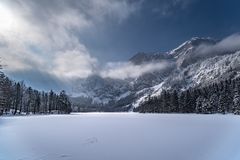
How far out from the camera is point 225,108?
12325 centimetres

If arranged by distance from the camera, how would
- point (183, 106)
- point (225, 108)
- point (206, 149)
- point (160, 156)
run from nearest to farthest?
point (160, 156)
point (206, 149)
point (225, 108)
point (183, 106)

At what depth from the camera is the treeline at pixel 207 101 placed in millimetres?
122375

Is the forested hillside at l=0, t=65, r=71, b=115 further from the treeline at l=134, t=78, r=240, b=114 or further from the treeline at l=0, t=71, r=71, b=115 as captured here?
the treeline at l=134, t=78, r=240, b=114

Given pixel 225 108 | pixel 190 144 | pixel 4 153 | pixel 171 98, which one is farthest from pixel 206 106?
pixel 4 153

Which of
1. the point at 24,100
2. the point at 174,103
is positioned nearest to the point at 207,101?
the point at 174,103

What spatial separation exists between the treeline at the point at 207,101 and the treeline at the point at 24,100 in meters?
60.7

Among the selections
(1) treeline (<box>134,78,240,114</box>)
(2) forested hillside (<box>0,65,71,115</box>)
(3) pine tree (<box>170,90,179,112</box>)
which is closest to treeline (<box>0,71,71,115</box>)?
(2) forested hillside (<box>0,65,71,115</box>)

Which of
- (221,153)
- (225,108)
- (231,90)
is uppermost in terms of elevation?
(231,90)

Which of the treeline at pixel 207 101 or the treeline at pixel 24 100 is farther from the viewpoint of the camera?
the treeline at pixel 207 101

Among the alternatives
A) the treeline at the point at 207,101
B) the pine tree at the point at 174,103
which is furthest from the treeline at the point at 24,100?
the pine tree at the point at 174,103

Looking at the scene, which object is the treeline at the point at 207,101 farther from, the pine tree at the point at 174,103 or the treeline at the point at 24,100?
the treeline at the point at 24,100

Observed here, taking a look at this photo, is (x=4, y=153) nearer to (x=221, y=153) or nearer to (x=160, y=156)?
(x=160, y=156)

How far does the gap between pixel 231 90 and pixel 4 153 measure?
5016 inches

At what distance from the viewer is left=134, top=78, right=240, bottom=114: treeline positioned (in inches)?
4818
